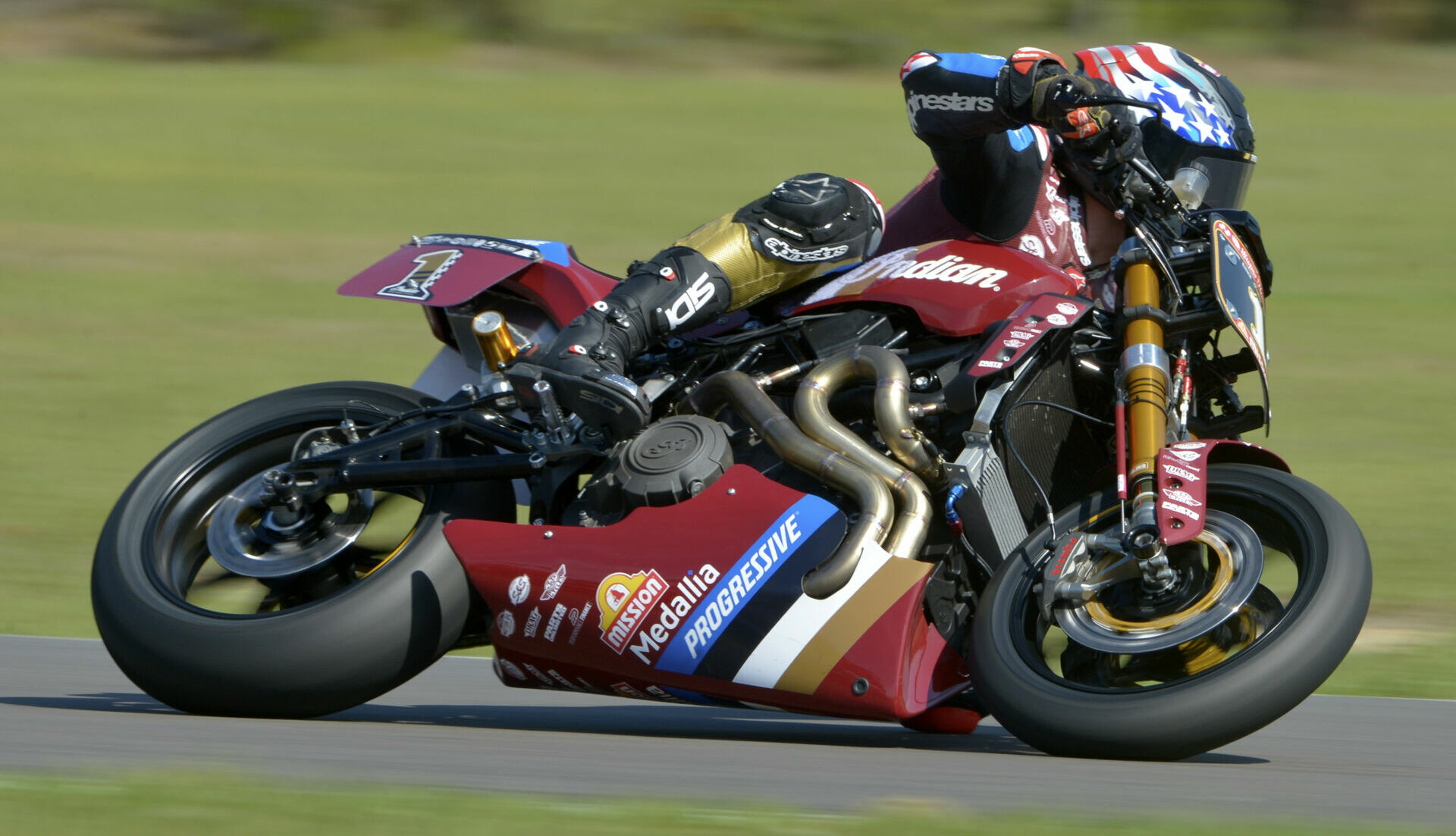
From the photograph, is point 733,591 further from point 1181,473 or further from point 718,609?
point 1181,473

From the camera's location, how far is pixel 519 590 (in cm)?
398

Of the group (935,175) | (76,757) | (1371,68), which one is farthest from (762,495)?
(1371,68)

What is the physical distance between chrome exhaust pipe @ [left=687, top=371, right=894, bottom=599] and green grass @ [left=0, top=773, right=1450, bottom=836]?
738mm

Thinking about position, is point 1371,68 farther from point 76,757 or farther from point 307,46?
point 76,757

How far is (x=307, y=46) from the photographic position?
76.8 feet

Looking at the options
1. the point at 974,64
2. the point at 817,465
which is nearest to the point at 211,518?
the point at 817,465

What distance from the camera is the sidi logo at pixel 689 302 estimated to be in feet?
13.7

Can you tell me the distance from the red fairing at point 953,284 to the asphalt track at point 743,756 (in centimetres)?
91

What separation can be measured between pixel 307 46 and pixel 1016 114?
20635 mm

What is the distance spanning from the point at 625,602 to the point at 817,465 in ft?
1.56

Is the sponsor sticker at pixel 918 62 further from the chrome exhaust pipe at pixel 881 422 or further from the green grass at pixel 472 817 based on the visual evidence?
the green grass at pixel 472 817

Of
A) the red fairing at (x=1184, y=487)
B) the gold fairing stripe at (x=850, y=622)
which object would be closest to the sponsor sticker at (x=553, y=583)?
the gold fairing stripe at (x=850, y=622)

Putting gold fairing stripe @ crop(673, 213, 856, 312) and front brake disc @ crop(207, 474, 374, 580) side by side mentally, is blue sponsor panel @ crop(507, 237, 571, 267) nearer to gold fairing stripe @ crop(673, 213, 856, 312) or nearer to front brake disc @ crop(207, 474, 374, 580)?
gold fairing stripe @ crop(673, 213, 856, 312)

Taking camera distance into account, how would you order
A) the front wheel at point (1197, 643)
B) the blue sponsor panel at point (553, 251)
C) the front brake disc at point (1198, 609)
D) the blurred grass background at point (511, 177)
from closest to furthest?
the front wheel at point (1197, 643)
the front brake disc at point (1198, 609)
the blue sponsor panel at point (553, 251)
the blurred grass background at point (511, 177)
